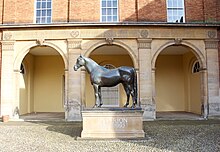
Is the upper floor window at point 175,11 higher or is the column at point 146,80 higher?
the upper floor window at point 175,11

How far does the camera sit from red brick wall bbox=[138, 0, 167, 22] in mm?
13283

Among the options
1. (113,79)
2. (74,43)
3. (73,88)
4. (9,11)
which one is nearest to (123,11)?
(74,43)

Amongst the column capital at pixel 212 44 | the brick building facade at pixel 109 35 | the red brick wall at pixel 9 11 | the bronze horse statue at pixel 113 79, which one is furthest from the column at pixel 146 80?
the red brick wall at pixel 9 11

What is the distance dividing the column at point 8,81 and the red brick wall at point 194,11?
32.9 feet

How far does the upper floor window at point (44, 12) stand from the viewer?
1374 centimetres

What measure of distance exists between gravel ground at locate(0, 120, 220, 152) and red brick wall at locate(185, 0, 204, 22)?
6602 millimetres

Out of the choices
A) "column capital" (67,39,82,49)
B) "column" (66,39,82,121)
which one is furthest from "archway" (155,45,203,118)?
"column" (66,39,82,121)

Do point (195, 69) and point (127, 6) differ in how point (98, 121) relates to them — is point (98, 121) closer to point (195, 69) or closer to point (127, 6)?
point (127, 6)

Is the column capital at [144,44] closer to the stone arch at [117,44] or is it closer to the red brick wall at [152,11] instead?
the stone arch at [117,44]

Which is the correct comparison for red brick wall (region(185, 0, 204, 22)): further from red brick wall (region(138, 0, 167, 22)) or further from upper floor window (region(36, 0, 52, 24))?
upper floor window (region(36, 0, 52, 24))

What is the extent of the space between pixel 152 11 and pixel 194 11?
245 centimetres

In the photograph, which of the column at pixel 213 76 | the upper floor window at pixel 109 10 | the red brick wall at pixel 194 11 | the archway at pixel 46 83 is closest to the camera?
the column at pixel 213 76

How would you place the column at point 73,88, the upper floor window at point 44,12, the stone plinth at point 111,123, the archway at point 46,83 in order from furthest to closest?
the archway at point 46,83 < the upper floor window at point 44,12 < the column at point 73,88 < the stone plinth at point 111,123

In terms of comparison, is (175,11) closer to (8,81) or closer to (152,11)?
(152,11)
